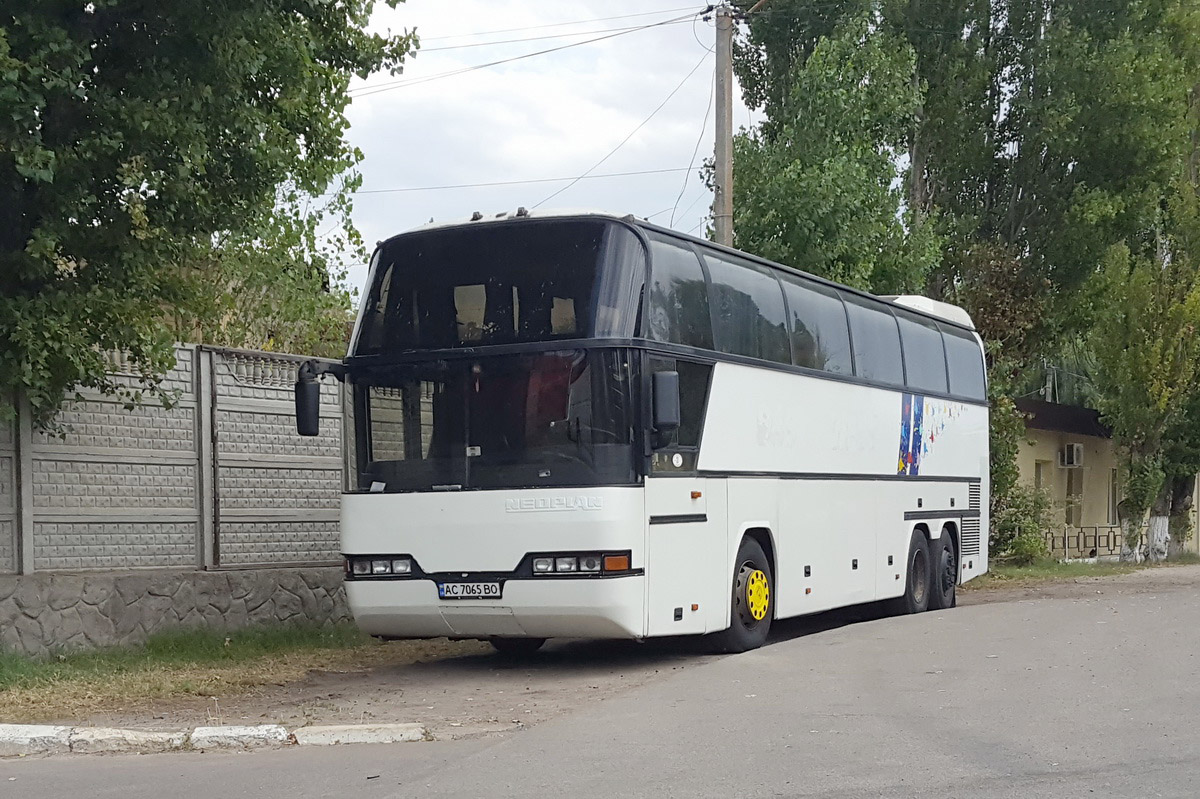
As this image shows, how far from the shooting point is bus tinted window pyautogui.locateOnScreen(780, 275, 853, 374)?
15.2 meters

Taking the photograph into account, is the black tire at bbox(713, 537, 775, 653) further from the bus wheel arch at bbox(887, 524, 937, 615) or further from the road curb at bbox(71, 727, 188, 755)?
the road curb at bbox(71, 727, 188, 755)

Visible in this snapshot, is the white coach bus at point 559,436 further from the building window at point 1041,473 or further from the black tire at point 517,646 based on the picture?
the building window at point 1041,473

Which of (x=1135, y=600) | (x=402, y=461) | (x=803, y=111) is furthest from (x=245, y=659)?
(x=803, y=111)

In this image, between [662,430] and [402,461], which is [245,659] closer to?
[402,461]

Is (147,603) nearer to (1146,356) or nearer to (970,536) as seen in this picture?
(970,536)

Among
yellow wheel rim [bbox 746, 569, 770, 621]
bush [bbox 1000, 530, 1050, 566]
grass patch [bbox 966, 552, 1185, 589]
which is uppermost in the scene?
yellow wheel rim [bbox 746, 569, 770, 621]

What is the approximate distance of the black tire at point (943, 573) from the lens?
19.5 metres

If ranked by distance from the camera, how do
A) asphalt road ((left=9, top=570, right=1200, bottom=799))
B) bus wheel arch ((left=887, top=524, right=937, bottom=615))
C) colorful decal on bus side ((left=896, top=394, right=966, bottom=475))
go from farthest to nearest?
1. bus wheel arch ((left=887, top=524, right=937, bottom=615))
2. colorful decal on bus side ((left=896, top=394, right=966, bottom=475))
3. asphalt road ((left=9, top=570, right=1200, bottom=799))

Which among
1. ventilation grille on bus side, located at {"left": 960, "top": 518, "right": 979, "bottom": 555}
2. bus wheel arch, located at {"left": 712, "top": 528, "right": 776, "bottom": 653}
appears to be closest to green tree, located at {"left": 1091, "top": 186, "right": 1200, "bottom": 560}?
ventilation grille on bus side, located at {"left": 960, "top": 518, "right": 979, "bottom": 555}

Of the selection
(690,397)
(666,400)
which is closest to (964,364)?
(690,397)

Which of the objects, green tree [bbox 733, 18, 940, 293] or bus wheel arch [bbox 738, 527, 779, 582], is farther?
green tree [bbox 733, 18, 940, 293]

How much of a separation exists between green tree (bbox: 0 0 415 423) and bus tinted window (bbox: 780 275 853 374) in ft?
17.1

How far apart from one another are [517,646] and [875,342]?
5.79 metres

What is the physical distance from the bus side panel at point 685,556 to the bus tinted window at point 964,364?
825 centimetres
